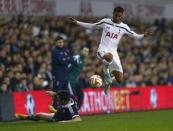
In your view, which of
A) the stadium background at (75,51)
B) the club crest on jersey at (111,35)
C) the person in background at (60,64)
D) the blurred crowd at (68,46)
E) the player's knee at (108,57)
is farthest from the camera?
the blurred crowd at (68,46)

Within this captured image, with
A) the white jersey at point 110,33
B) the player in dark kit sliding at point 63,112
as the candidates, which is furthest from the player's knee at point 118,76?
the player in dark kit sliding at point 63,112

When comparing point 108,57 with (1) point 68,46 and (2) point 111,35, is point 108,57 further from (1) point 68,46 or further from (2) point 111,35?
(1) point 68,46

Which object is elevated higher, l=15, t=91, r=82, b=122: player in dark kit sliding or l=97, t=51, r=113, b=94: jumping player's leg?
l=97, t=51, r=113, b=94: jumping player's leg

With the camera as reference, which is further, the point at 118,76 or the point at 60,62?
the point at 60,62

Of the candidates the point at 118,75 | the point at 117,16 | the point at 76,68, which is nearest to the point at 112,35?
the point at 117,16

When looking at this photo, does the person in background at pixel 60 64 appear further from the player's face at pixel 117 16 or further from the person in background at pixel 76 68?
the player's face at pixel 117 16

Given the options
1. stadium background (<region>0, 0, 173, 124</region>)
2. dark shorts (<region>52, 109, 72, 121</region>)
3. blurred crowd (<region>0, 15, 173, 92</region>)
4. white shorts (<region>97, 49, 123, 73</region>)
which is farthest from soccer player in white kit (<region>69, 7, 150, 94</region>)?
blurred crowd (<region>0, 15, 173, 92</region>)

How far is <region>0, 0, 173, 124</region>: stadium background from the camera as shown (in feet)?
78.4

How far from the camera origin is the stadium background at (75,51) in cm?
2389

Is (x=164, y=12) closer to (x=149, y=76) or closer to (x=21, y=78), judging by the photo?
(x=149, y=76)

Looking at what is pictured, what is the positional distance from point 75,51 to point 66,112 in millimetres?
9495

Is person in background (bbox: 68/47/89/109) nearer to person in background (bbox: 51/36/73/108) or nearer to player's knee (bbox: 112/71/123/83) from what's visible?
person in background (bbox: 51/36/73/108)

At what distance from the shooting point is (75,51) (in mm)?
28141

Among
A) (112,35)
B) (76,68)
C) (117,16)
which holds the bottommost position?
(76,68)
